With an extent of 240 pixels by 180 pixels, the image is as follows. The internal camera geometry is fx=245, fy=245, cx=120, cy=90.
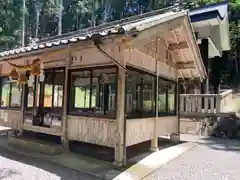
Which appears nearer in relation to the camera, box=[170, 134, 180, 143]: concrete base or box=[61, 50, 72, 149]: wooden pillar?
box=[61, 50, 72, 149]: wooden pillar

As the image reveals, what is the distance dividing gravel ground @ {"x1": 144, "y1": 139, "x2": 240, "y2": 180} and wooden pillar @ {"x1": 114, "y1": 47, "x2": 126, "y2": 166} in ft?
2.67

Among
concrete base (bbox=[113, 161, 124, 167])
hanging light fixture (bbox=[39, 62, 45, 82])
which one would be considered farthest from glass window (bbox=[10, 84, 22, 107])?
concrete base (bbox=[113, 161, 124, 167])

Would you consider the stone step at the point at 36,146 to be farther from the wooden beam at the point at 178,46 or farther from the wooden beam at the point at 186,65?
the wooden beam at the point at 186,65

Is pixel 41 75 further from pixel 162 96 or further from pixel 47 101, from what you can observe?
pixel 162 96

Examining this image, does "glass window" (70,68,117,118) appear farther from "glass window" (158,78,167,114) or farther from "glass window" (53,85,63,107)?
"glass window" (158,78,167,114)

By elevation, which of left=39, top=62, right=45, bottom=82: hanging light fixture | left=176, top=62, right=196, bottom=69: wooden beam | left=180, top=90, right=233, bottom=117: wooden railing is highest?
left=176, top=62, right=196, bottom=69: wooden beam

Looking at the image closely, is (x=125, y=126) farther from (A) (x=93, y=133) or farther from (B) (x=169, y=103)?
(B) (x=169, y=103)

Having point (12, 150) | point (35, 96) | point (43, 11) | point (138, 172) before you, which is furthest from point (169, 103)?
point (43, 11)

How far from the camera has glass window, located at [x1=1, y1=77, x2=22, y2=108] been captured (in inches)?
342

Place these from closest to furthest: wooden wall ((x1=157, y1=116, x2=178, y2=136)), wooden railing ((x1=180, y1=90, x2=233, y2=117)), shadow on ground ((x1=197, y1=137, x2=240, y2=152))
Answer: wooden wall ((x1=157, y1=116, x2=178, y2=136)), shadow on ground ((x1=197, y1=137, x2=240, y2=152)), wooden railing ((x1=180, y1=90, x2=233, y2=117))

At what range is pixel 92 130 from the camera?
6141 mm

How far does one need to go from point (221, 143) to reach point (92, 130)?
5120 mm

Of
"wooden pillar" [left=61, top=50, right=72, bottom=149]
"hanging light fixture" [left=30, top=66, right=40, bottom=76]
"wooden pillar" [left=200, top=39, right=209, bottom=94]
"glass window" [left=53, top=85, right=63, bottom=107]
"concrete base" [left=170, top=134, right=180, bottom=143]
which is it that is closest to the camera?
"wooden pillar" [left=61, top=50, right=72, bottom=149]

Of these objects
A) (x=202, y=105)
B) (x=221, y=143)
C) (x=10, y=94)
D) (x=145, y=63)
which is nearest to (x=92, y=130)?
(x=145, y=63)
